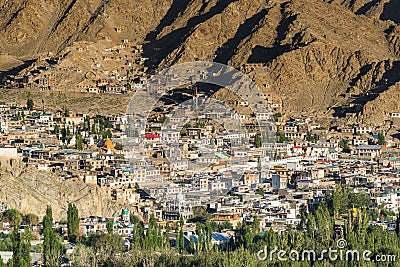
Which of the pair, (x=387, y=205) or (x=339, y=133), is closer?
(x=387, y=205)

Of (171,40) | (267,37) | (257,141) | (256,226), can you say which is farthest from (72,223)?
(171,40)

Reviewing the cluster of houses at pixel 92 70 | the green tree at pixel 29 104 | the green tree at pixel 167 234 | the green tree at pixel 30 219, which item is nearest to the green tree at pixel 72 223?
the green tree at pixel 30 219

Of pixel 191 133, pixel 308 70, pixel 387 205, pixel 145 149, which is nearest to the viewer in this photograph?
pixel 387 205

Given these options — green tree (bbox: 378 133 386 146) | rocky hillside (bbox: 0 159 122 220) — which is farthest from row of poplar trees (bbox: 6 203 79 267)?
green tree (bbox: 378 133 386 146)

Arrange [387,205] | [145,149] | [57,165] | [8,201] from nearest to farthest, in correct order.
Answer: [8,201]
[387,205]
[57,165]
[145,149]

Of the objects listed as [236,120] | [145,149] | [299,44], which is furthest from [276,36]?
[145,149]

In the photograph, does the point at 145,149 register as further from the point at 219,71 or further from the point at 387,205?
the point at 219,71

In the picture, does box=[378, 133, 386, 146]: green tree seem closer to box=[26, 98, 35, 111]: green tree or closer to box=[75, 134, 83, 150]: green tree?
box=[75, 134, 83, 150]: green tree

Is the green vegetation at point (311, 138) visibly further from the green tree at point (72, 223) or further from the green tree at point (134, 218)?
the green tree at point (72, 223)
